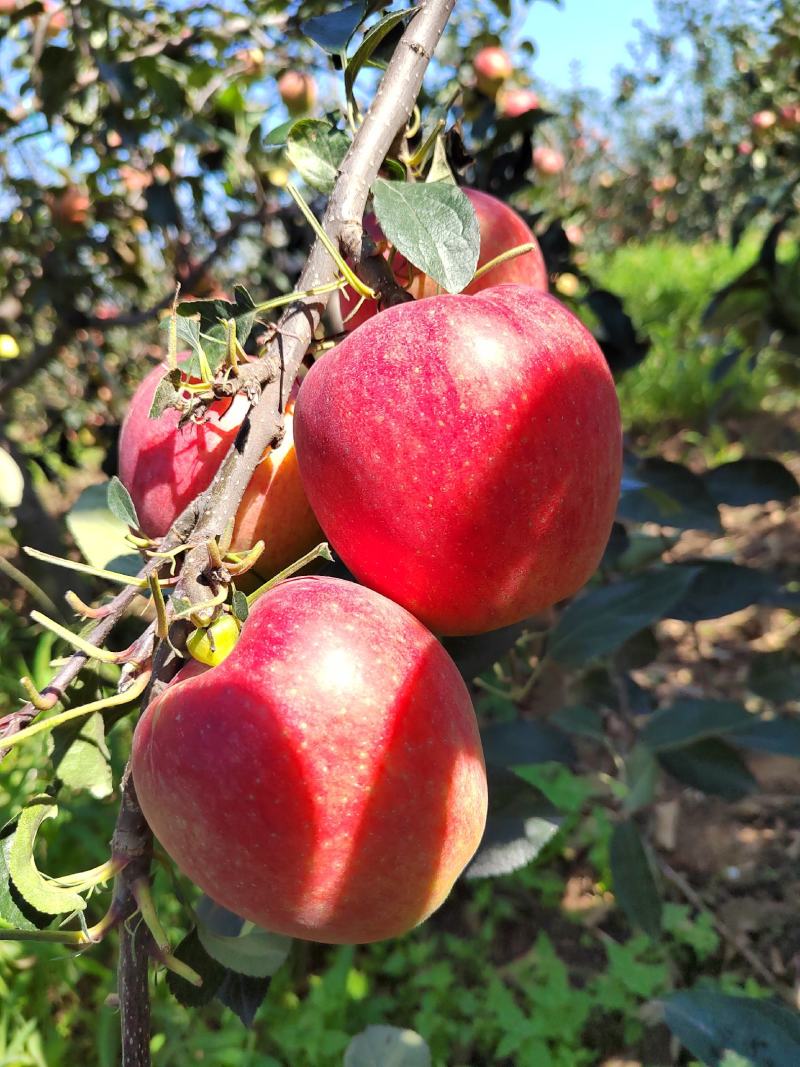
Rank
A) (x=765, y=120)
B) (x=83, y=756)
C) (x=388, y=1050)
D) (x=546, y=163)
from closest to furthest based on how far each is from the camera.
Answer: (x=83, y=756)
(x=388, y=1050)
(x=765, y=120)
(x=546, y=163)

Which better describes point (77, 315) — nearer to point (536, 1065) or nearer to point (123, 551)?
point (123, 551)

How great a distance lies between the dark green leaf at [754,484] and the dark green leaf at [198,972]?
35.1 inches

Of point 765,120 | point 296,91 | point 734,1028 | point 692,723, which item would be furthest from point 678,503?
point 765,120

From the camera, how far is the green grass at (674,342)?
378 cm

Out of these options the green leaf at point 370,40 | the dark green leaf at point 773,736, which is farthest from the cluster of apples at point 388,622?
the dark green leaf at point 773,736

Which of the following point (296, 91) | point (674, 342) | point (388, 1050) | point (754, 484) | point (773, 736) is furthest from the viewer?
point (674, 342)

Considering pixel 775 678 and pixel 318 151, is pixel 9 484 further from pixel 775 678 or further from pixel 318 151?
pixel 775 678

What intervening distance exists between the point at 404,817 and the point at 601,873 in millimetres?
1380

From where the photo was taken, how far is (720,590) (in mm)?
1156

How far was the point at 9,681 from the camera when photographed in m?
1.97

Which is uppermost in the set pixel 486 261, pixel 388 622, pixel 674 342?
pixel 486 261

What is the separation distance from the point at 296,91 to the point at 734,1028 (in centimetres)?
209

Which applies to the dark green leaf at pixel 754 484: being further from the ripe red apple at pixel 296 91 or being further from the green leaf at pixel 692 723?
the ripe red apple at pixel 296 91

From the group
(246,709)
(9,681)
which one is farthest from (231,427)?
(9,681)
